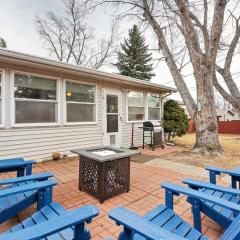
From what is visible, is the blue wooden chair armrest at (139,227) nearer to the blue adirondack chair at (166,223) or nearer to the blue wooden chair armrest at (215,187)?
the blue adirondack chair at (166,223)

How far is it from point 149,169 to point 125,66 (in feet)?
70.4

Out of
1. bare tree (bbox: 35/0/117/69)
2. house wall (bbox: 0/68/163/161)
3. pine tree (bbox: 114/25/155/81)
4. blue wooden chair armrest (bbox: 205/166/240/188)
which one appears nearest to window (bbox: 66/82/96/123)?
house wall (bbox: 0/68/163/161)

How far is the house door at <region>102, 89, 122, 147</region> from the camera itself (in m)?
7.21

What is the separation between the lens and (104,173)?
3062 mm

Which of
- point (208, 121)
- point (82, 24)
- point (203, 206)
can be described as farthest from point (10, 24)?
point (203, 206)

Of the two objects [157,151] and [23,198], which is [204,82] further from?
[23,198]

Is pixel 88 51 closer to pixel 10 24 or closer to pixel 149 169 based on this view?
pixel 10 24

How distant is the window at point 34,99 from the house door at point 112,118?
1.92 meters

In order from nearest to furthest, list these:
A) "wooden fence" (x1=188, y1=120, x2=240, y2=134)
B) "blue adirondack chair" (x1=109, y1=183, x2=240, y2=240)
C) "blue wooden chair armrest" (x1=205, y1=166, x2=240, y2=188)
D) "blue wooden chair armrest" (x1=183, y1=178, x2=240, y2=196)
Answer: "blue adirondack chair" (x1=109, y1=183, x2=240, y2=240)
"blue wooden chair armrest" (x1=183, y1=178, x2=240, y2=196)
"blue wooden chair armrest" (x1=205, y1=166, x2=240, y2=188)
"wooden fence" (x1=188, y1=120, x2=240, y2=134)

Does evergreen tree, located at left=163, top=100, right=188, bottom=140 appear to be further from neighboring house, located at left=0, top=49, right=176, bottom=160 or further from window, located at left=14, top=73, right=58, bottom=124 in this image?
window, located at left=14, top=73, right=58, bottom=124

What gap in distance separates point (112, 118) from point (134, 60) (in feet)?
62.7

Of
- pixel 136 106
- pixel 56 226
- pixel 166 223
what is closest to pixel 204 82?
pixel 136 106

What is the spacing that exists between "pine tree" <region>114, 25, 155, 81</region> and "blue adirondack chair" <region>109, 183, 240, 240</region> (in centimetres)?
2352

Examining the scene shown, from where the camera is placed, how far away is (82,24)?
1912 centimetres
